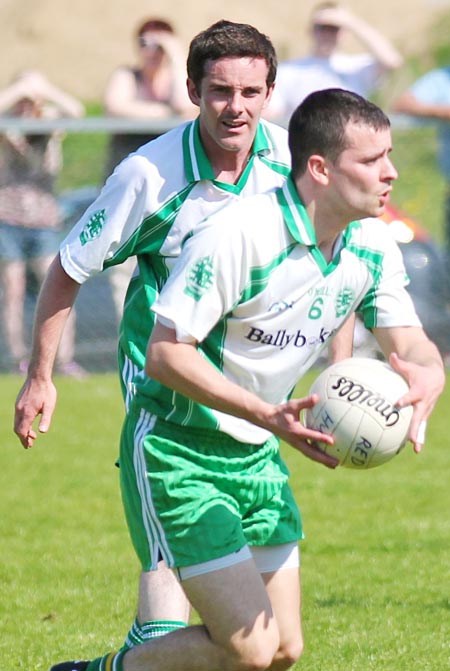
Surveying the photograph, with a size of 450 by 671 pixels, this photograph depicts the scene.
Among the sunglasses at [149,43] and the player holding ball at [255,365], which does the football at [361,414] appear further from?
the sunglasses at [149,43]

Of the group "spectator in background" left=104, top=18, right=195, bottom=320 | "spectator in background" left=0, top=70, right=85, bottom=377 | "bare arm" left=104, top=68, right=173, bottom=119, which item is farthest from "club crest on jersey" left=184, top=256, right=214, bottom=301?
"bare arm" left=104, top=68, right=173, bottom=119

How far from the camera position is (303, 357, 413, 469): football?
4.15 m

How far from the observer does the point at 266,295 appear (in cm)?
423

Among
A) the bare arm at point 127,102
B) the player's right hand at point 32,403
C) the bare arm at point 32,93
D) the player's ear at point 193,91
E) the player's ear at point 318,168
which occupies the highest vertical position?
the player's ear at point 318,168

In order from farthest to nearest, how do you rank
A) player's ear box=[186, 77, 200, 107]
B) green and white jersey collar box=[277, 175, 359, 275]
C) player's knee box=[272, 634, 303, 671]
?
player's ear box=[186, 77, 200, 107] → player's knee box=[272, 634, 303, 671] → green and white jersey collar box=[277, 175, 359, 275]

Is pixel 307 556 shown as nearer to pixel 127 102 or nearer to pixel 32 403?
pixel 32 403

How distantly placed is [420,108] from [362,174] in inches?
306

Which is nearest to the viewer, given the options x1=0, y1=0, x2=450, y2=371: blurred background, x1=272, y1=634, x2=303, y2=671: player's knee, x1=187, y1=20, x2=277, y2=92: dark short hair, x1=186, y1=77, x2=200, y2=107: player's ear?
x1=272, y1=634, x2=303, y2=671: player's knee

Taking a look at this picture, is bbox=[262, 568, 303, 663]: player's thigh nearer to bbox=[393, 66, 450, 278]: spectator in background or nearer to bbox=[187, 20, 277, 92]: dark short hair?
bbox=[187, 20, 277, 92]: dark short hair

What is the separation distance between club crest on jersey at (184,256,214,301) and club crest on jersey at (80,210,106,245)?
2.47 feet

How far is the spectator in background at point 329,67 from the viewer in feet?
37.3

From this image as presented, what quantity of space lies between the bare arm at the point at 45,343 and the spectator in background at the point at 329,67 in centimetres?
659

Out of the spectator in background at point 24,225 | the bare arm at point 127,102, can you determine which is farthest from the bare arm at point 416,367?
the bare arm at point 127,102

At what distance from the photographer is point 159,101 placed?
38.0 ft
